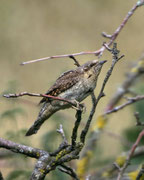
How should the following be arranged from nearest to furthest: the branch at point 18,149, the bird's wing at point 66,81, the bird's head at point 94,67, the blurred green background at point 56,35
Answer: the branch at point 18,149
the bird's head at point 94,67
the bird's wing at point 66,81
the blurred green background at point 56,35

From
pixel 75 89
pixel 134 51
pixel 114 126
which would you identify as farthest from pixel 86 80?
pixel 134 51

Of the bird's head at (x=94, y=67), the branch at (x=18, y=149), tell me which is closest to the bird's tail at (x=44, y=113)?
the bird's head at (x=94, y=67)

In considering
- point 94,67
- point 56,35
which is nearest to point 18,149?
point 94,67

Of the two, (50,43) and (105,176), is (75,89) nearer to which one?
(105,176)

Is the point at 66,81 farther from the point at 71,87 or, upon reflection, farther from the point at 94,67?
the point at 94,67

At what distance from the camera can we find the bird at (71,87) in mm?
3088

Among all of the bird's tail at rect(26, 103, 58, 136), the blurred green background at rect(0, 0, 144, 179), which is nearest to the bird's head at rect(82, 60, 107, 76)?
the bird's tail at rect(26, 103, 58, 136)

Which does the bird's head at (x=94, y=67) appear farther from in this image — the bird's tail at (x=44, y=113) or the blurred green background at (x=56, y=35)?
the blurred green background at (x=56, y=35)

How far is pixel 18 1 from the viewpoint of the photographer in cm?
1156

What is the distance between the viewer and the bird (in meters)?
3.09

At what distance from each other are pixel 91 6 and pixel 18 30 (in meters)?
1.55

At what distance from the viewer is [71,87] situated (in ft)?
10.6

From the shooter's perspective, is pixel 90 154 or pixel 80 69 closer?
pixel 80 69

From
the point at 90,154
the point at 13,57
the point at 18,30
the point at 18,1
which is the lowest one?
the point at 90,154
